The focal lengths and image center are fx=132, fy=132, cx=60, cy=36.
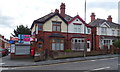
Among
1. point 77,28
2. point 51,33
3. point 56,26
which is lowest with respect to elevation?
point 51,33

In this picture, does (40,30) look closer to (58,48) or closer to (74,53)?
(58,48)

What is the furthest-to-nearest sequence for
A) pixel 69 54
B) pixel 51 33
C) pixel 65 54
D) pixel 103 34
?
pixel 103 34, pixel 51 33, pixel 69 54, pixel 65 54

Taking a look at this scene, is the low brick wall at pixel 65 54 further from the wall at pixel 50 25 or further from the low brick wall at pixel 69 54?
the wall at pixel 50 25

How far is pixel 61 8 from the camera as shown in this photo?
101 ft

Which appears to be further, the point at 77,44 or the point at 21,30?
the point at 21,30

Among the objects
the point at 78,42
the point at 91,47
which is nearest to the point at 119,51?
the point at 91,47

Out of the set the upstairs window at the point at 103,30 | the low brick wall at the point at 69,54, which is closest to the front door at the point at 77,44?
the low brick wall at the point at 69,54

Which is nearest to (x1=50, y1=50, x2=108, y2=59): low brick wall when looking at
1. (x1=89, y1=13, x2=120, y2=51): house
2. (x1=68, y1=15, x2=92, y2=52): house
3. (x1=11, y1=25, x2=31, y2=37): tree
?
(x1=68, y1=15, x2=92, y2=52): house

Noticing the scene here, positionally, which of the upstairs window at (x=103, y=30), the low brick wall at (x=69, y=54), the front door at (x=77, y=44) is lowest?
the low brick wall at (x=69, y=54)

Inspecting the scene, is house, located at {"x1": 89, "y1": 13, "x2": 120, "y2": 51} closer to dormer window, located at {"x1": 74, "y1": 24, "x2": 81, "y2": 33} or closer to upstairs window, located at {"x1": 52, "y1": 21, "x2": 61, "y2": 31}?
dormer window, located at {"x1": 74, "y1": 24, "x2": 81, "y2": 33}

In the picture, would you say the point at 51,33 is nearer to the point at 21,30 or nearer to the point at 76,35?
the point at 76,35

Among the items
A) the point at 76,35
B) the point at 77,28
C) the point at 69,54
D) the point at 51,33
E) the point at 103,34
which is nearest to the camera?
the point at 69,54

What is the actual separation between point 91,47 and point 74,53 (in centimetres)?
1005

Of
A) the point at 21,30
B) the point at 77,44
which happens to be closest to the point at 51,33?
the point at 77,44
